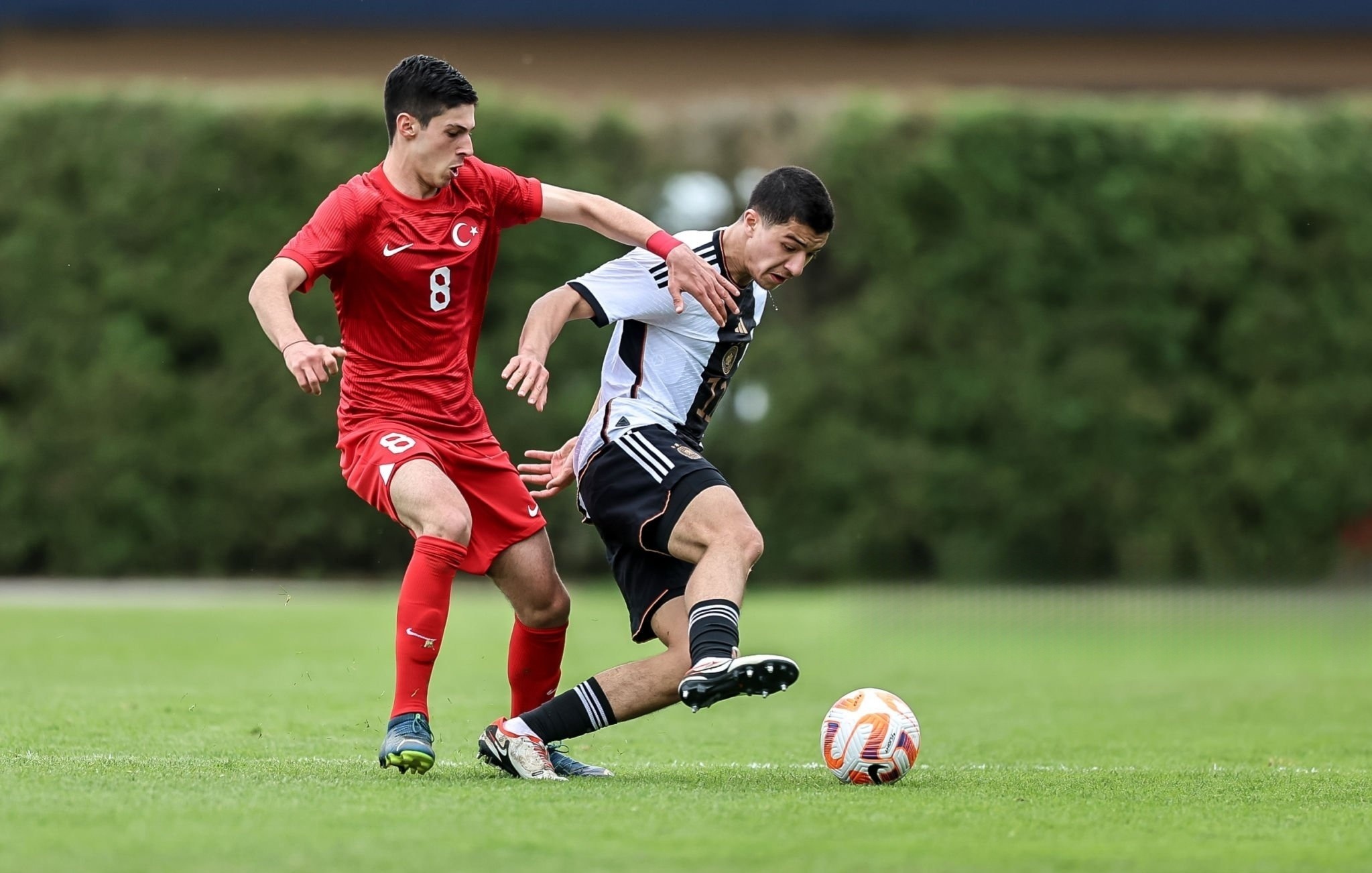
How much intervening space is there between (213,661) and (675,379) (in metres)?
5.52

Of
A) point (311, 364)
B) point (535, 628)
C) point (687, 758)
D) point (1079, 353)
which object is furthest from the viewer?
point (1079, 353)

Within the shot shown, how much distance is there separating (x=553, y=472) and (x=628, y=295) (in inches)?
27.7

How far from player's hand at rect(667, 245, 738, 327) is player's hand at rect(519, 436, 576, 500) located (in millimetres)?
690

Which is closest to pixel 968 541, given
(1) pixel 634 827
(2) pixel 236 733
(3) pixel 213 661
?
(3) pixel 213 661

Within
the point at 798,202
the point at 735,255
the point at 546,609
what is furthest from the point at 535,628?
the point at 798,202

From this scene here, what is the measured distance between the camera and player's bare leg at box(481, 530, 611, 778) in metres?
5.57

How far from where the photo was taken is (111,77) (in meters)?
22.6

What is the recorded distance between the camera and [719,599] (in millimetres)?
5102

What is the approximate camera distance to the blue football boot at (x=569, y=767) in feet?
18.0

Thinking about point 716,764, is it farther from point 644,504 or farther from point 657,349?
point 657,349

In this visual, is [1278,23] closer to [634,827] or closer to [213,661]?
[213,661]

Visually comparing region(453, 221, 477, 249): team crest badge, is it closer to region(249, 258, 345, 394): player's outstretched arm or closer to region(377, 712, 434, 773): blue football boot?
region(249, 258, 345, 394): player's outstretched arm

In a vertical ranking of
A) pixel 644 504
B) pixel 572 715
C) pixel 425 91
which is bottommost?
pixel 572 715

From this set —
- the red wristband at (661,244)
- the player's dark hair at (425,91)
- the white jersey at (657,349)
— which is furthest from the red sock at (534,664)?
the player's dark hair at (425,91)
